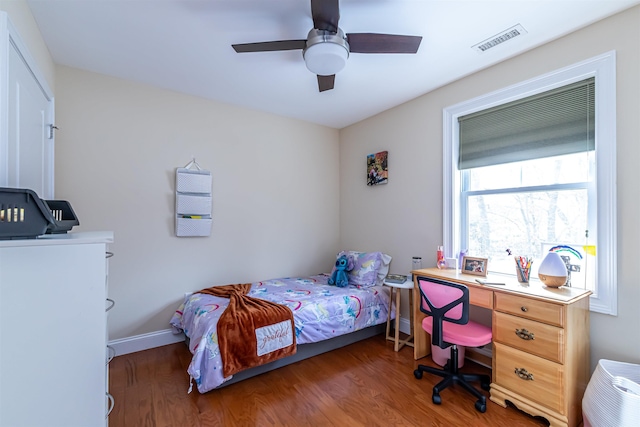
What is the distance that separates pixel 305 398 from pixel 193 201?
2.13 m

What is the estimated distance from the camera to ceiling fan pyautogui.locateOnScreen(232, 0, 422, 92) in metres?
1.75

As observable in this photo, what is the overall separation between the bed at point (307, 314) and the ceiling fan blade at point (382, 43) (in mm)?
2092

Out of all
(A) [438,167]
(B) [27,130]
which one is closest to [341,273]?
(A) [438,167]

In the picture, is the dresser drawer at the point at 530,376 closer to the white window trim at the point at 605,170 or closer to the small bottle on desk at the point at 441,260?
the white window trim at the point at 605,170

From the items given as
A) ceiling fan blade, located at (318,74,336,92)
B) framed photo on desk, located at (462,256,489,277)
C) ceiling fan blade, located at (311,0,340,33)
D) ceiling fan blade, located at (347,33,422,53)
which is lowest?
framed photo on desk, located at (462,256,489,277)

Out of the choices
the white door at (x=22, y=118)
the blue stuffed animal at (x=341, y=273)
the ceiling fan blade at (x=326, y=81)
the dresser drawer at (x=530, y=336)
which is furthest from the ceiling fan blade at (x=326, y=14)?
the blue stuffed animal at (x=341, y=273)

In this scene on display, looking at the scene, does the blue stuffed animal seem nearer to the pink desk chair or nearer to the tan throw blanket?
the tan throw blanket

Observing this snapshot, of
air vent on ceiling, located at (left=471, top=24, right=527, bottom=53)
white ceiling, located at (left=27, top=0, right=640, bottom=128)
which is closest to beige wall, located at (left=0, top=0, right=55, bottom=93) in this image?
white ceiling, located at (left=27, top=0, right=640, bottom=128)

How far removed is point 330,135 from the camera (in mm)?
4191

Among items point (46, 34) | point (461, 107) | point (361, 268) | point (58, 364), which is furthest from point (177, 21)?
point (361, 268)

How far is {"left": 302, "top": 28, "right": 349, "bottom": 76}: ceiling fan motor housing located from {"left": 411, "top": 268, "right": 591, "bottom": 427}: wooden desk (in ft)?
6.30

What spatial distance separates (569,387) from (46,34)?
425 cm

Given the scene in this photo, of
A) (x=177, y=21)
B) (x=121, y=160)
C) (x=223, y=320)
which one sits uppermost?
(x=177, y=21)

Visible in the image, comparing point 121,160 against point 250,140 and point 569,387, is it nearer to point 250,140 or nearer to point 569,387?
point 250,140
